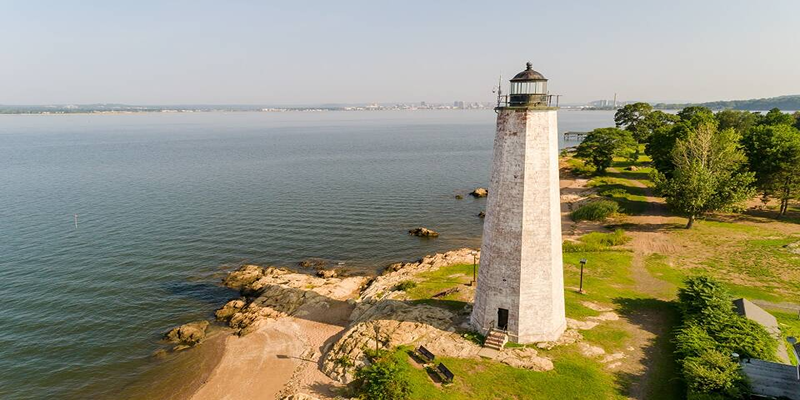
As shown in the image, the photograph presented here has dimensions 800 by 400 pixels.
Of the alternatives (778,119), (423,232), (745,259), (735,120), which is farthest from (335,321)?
(735,120)

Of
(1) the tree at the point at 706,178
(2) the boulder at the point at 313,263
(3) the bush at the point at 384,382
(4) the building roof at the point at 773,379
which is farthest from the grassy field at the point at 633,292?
(2) the boulder at the point at 313,263

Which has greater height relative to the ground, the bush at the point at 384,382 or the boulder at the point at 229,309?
the bush at the point at 384,382

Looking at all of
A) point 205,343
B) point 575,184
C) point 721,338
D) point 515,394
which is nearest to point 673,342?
point 721,338

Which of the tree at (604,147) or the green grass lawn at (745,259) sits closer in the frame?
the green grass lawn at (745,259)

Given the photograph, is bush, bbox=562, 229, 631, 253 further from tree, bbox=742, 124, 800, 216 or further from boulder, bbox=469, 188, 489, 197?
boulder, bbox=469, 188, 489, 197

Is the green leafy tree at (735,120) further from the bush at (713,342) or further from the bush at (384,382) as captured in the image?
the bush at (384,382)

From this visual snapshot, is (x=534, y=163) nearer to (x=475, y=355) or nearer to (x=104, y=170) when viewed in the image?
(x=475, y=355)
